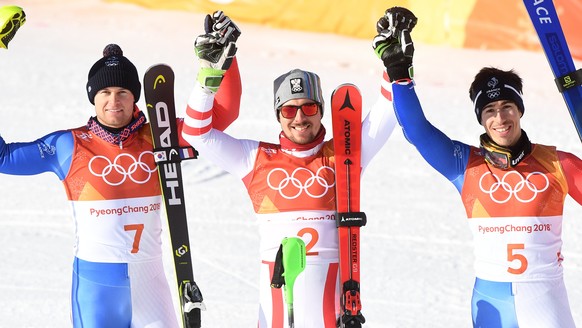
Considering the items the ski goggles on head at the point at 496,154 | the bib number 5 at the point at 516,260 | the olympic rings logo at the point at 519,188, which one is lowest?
the bib number 5 at the point at 516,260

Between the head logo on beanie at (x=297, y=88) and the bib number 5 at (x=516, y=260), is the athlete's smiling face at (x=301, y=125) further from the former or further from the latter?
the bib number 5 at (x=516, y=260)

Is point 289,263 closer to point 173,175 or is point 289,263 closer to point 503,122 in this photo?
point 173,175

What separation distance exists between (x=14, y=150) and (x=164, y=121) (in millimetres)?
742

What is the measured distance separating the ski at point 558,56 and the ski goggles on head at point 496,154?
430 millimetres

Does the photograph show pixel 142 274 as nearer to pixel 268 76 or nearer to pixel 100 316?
pixel 100 316

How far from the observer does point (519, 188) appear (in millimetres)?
5438

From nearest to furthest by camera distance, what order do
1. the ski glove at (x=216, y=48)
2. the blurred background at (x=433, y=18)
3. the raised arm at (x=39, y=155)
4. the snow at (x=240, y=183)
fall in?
1. the ski glove at (x=216, y=48)
2. the raised arm at (x=39, y=155)
3. the snow at (x=240, y=183)
4. the blurred background at (x=433, y=18)

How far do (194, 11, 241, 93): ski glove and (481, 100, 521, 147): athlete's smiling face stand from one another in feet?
3.98

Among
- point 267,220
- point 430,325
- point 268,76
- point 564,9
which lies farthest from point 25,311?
point 564,9

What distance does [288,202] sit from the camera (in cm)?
561

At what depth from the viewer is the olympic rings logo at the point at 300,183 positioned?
5621mm

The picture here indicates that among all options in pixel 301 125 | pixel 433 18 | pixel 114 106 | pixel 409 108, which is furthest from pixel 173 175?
pixel 433 18

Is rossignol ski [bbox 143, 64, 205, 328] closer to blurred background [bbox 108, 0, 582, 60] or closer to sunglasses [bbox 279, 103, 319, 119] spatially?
sunglasses [bbox 279, 103, 319, 119]

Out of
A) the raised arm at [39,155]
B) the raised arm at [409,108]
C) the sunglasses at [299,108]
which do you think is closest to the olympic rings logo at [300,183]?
the sunglasses at [299,108]
